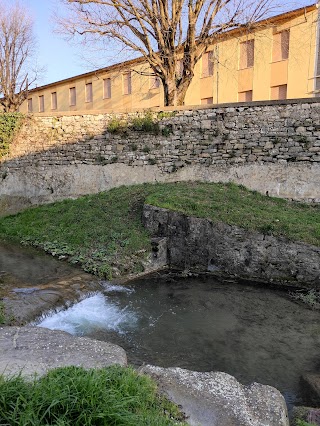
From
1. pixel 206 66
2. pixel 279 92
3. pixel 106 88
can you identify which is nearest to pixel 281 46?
pixel 279 92

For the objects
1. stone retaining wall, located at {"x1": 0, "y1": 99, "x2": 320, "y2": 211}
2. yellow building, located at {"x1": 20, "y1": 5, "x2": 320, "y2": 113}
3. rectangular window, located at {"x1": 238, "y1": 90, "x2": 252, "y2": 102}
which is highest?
yellow building, located at {"x1": 20, "y1": 5, "x2": 320, "y2": 113}

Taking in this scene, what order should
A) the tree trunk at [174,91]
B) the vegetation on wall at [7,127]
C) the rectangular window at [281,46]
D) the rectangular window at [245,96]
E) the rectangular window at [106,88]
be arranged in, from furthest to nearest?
the rectangular window at [106,88], the rectangular window at [245,96], the rectangular window at [281,46], the vegetation on wall at [7,127], the tree trunk at [174,91]

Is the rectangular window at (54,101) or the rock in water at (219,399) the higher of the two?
the rectangular window at (54,101)

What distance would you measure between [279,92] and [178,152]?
8.59m

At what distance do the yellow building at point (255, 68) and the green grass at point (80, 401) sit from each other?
13.2 m

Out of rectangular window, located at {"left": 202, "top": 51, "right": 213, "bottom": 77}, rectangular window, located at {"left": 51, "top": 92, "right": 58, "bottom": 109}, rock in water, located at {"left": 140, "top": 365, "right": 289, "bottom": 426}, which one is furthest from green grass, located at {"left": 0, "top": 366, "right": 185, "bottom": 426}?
rectangular window, located at {"left": 51, "top": 92, "right": 58, "bottom": 109}

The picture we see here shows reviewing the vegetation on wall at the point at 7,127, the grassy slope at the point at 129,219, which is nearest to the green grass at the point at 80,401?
the grassy slope at the point at 129,219

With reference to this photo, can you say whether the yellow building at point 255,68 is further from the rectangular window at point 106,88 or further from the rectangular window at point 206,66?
the rectangular window at point 106,88

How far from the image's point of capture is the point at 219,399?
3.14 metres

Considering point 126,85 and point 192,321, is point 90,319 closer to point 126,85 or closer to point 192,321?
point 192,321

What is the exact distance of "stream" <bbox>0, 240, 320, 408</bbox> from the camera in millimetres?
4645

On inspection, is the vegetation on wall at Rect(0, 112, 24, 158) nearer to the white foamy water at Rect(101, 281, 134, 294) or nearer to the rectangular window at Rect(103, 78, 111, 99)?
the white foamy water at Rect(101, 281, 134, 294)

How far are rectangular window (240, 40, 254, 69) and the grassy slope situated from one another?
9.85m

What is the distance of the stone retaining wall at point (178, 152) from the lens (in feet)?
33.6
